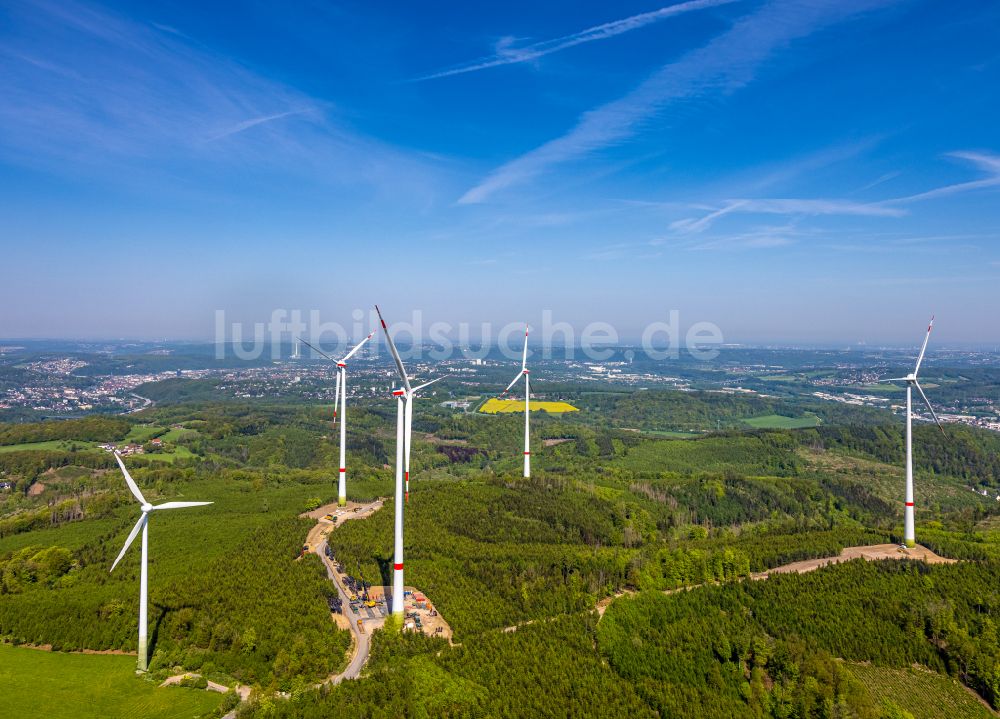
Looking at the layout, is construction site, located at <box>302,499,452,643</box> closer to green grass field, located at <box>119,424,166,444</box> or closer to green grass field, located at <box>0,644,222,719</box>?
green grass field, located at <box>0,644,222,719</box>

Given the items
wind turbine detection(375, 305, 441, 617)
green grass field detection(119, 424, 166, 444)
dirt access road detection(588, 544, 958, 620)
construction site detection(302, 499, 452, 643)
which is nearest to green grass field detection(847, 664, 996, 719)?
dirt access road detection(588, 544, 958, 620)

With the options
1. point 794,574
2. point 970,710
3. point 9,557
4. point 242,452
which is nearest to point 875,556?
point 794,574

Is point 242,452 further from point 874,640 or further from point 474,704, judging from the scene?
point 874,640

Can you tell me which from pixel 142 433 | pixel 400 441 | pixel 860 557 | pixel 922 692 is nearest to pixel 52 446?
pixel 142 433

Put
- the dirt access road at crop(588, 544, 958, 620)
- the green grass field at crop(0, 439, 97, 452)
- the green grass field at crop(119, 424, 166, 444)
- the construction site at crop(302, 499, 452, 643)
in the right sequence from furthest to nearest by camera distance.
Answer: the green grass field at crop(119, 424, 166, 444) → the green grass field at crop(0, 439, 97, 452) → the dirt access road at crop(588, 544, 958, 620) → the construction site at crop(302, 499, 452, 643)

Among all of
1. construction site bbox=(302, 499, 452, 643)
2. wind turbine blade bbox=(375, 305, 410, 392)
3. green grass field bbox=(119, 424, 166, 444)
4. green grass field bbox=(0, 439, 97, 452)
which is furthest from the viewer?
green grass field bbox=(119, 424, 166, 444)

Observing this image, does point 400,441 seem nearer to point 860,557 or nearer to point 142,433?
point 860,557

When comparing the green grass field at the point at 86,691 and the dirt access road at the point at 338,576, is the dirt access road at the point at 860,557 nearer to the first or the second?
the dirt access road at the point at 338,576
